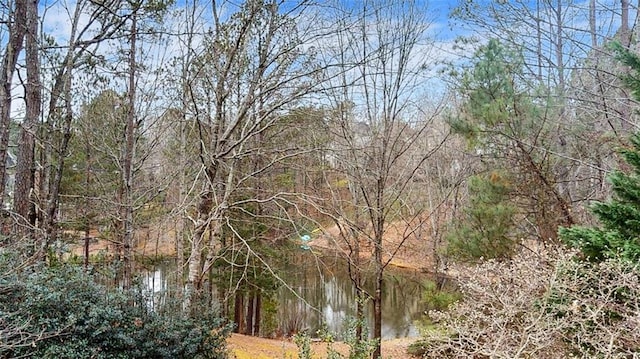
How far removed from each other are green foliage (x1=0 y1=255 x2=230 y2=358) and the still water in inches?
240

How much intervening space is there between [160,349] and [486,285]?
12.0 ft

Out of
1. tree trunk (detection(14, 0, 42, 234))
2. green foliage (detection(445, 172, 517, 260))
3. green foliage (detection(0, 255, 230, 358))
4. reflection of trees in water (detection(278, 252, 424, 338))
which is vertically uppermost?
tree trunk (detection(14, 0, 42, 234))

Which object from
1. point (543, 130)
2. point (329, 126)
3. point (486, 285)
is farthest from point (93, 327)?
point (543, 130)

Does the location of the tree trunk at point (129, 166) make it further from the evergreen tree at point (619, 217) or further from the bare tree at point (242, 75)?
the evergreen tree at point (619, 217)

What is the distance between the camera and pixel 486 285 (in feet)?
13.3

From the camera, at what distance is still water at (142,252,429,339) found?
39.4 ft

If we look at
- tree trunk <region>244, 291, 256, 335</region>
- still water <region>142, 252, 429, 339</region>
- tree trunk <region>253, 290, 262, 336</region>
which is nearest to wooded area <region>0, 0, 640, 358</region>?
tree trunk <region>253, 290, 262, 336</region>

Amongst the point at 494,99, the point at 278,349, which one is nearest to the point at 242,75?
the point at 494,99

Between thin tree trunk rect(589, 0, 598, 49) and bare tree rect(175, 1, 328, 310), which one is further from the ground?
thin tree trunk rect(589, 0, 598, 49)

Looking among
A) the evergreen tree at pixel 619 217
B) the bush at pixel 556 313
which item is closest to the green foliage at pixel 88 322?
the bush at pixel 556 313

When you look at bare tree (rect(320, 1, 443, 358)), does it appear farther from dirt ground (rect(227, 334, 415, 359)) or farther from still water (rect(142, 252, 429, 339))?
still water (rect(142, 252, 429, 339))

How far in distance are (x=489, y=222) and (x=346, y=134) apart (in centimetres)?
309

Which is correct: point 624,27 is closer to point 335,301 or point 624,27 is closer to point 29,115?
point 29,115

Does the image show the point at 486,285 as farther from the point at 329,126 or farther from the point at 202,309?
the point at 329,126
